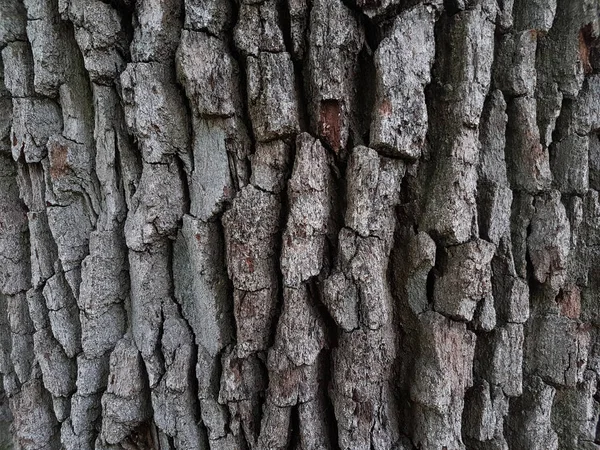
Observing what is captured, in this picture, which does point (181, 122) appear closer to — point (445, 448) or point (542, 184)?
point (542, 184)

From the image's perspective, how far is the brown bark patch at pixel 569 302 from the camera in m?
1.45

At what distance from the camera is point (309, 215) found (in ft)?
3.95

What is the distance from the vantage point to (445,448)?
1.28 metres

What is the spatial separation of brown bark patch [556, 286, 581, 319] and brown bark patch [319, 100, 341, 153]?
0.99 m

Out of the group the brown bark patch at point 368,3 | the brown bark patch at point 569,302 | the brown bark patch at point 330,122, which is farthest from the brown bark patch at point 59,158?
the brown bark patch at point 569,302

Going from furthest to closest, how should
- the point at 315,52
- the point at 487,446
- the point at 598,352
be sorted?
the point at 598,352 < the point at 487,446 < the point at 315,52

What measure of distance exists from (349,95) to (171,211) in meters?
0.67

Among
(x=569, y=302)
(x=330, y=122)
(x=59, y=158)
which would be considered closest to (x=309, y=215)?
(x=330, y=122)

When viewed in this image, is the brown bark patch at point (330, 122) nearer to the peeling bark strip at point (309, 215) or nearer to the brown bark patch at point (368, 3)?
the peeling bark strip at point (309, 215)

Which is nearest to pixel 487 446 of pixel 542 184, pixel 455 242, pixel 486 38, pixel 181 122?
pixel 455 242

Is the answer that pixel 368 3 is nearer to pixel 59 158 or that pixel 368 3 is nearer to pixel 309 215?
pixel 309 215

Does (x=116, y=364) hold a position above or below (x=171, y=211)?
below

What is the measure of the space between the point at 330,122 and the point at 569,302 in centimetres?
109

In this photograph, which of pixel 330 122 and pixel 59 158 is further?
pixel 59 158
